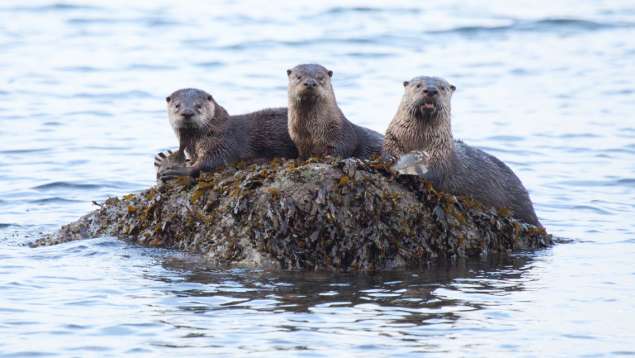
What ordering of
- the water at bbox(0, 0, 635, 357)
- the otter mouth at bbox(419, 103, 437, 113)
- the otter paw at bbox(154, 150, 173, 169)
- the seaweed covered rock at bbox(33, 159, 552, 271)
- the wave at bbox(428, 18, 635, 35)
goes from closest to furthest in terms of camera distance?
the water at bbox(0, 0, 635, 357) → the seaweed covered rock at bbox(33, 159, 552, 271) → the otter mouth at bbox(419, 103, 437, 113) → the otter paw at bbox(154, 150, 173, 169) → the wave at bbox(428, 18, 635, 35)

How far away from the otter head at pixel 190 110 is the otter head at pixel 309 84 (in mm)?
593

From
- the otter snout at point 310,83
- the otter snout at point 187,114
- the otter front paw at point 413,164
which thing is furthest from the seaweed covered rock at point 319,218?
the otter snout at point 310,83

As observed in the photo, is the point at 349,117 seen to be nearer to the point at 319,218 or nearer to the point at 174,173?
the point at 174,173

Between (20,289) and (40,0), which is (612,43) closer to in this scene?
(40,0)

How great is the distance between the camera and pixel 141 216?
8445 millimetres

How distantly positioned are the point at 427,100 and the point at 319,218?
112cm

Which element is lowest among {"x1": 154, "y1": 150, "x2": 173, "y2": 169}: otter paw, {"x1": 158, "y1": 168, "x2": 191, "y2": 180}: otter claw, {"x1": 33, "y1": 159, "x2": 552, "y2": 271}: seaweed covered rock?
{"x1": 33, "y1": 159, "x2": 552, "y2": 271}: seaweed covered rock

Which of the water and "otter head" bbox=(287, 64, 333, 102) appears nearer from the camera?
the water

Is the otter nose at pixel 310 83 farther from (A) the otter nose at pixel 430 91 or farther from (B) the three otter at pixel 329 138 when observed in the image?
(A) the otter nose at pixel 430 91

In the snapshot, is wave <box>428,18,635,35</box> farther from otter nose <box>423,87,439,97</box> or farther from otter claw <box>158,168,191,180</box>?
otter claw <box>158,168,191,180</box>

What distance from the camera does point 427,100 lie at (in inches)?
316

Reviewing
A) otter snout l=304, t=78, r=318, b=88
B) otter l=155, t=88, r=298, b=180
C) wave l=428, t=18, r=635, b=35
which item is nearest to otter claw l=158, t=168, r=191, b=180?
otter l=155, t=88, r=298, b=180

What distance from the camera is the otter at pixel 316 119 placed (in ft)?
27.0

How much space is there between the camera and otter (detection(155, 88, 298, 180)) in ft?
27.0
